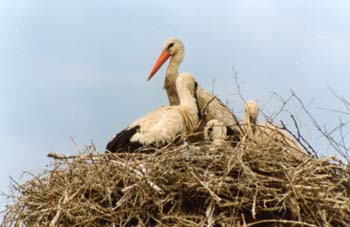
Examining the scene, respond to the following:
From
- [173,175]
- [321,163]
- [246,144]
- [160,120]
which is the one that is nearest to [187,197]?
[173,175]

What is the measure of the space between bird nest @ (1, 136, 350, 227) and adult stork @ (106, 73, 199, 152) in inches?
55.7

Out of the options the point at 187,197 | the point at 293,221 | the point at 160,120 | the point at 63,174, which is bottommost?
the point at 293,221

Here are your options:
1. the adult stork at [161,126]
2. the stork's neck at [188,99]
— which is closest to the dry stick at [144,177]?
the adult stork at [161,126]

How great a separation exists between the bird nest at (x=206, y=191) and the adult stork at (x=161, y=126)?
4.64 ft

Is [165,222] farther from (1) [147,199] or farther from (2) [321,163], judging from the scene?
(2) [321,163]

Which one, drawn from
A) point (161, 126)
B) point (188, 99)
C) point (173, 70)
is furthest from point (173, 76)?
point (161, 126)

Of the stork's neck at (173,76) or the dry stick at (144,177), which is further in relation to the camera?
the stork's neck at (173,76)

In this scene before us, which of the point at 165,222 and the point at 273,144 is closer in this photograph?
the point at 165,222

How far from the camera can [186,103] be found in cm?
623

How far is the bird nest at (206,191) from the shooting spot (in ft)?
13.3

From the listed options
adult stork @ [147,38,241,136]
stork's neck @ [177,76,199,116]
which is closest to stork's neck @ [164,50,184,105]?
adult stork @ [147,38,241,136]

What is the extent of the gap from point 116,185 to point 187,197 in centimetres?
38

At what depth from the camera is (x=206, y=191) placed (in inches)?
161

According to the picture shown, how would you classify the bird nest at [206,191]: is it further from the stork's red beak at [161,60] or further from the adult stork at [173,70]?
the stork's red beak at [161,60]
